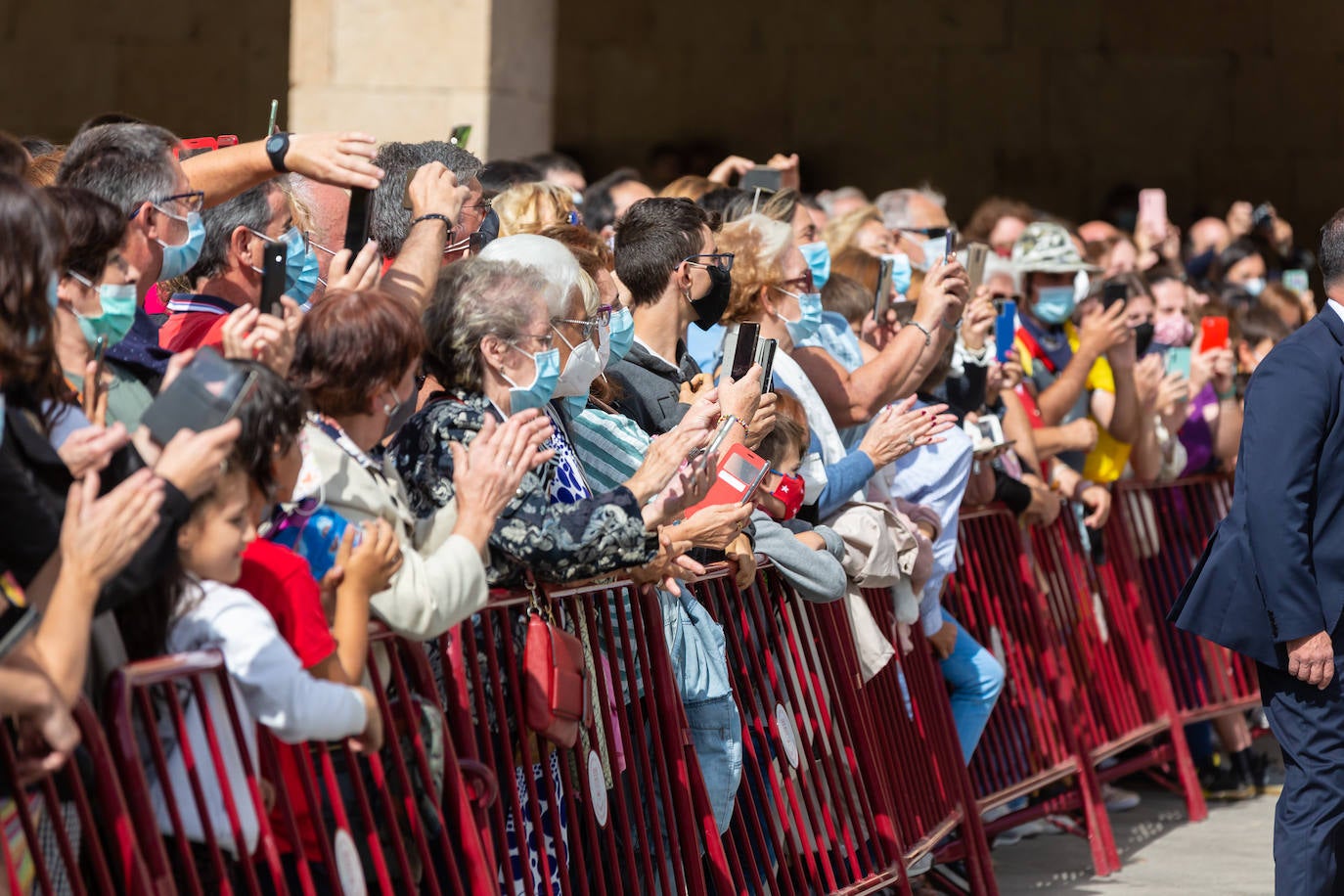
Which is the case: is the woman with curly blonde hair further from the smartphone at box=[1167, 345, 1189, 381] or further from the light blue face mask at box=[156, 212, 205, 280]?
the smartphone at box=[1167, 345, 1189, 381]

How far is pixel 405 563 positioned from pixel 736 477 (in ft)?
4.00

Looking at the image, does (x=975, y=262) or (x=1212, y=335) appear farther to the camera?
(x=1212, y=335)

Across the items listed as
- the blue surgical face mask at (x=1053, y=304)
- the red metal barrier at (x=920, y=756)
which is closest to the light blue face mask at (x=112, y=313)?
the red metal barrier at (x=920, y=756)

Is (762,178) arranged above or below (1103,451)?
above

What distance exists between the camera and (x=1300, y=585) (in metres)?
5.24

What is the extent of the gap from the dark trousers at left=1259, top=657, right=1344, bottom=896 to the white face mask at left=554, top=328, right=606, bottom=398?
210cm

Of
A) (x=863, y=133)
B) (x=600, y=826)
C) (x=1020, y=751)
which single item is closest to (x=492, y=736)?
(x=600, y=826)

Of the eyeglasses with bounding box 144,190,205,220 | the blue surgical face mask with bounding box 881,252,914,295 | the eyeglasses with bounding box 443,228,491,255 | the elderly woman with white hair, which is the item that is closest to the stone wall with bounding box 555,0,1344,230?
the blue surgical face mask with bounding box 881,252,914,295

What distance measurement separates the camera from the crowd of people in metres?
3.16

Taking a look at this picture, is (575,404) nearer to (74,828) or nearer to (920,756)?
(74,828)

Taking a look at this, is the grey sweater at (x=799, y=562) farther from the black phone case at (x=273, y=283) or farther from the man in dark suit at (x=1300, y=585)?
the black phone case at (x=273, y=283)

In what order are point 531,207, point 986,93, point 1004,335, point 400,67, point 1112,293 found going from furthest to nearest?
point 986,93, point 400,67, point 1112,293, point 1004,335, point 531,207

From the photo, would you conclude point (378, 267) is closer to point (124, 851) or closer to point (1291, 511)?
point (124, 851)

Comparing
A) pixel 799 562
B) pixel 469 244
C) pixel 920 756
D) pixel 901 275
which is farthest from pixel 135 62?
pixel 799 562
